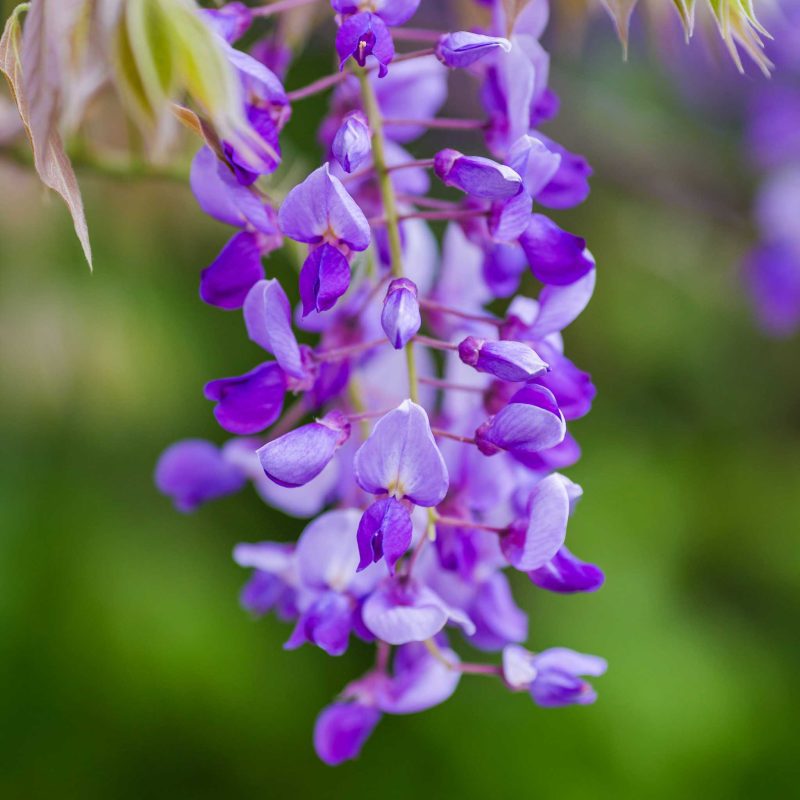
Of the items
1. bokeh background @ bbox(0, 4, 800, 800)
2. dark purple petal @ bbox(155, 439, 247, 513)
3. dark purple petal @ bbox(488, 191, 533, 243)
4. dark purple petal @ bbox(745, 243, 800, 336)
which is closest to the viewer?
dark purple petal @ bbox(488, 191, 533, 243)

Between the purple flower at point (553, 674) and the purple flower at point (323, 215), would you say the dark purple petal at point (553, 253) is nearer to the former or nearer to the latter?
the purple flower at point (323, 215)

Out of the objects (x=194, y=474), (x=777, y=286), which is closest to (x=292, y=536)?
(x=777, y=286)

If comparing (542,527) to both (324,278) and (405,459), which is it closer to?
(405,459)

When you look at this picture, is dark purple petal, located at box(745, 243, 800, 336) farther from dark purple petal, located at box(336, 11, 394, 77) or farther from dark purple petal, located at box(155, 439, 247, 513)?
dark purple petal, located at box(336, 11, 394, 77)

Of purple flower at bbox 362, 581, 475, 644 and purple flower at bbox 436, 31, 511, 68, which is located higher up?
purple flower at bbox 436, 31, 511, 68

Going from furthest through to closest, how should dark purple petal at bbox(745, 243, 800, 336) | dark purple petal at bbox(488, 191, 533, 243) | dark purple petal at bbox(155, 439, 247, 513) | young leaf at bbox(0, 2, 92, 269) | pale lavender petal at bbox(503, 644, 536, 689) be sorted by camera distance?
dark purple petal at bbox(745, 243, 800, 336) < dark purple petal at bbox(155, 439, 247, 513) < pale lavender petal at bbox(503, 644, 536, 689) < dark purple petal at bbox(488, 191, 533, 243) < young leaf at bbox(0, 2, 92, 269)

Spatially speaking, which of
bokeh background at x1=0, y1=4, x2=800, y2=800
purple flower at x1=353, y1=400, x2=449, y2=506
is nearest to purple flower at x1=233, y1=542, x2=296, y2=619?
purple flower at x1=353, y1=400, x2=449, y2=506

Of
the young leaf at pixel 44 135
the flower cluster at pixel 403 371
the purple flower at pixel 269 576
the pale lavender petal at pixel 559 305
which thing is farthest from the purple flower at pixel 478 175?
the purple flower at pixel 269 576
